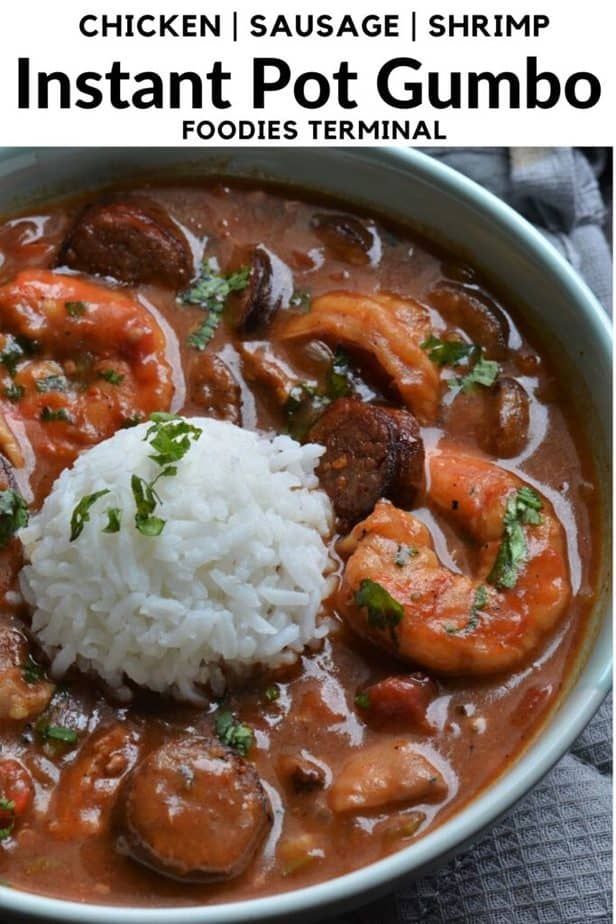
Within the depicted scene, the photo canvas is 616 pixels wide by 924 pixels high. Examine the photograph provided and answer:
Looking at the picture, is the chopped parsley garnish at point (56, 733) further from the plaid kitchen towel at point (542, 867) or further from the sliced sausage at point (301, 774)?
the plaid kitchen towel at point (542, 867)

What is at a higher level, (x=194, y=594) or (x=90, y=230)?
(x=90, y=230)

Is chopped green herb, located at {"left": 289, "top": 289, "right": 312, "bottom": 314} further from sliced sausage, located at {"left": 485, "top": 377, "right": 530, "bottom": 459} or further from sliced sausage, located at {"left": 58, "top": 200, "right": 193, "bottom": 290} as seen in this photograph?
sliced sausage, located at {"left": 485, "top": 377, "right": 530, "bottom": 459}

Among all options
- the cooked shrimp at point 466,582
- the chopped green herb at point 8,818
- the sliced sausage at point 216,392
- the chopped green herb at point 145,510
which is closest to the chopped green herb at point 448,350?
the cooked shrimp at point 466,582

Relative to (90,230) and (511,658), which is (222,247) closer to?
(90,230)

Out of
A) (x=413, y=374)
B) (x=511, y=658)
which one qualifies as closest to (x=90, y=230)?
(x=413, y=374)

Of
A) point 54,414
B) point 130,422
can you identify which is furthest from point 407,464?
point 54,414

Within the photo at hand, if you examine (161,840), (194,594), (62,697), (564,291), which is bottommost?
(161,840)

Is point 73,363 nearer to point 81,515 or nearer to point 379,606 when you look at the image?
point 81,515
